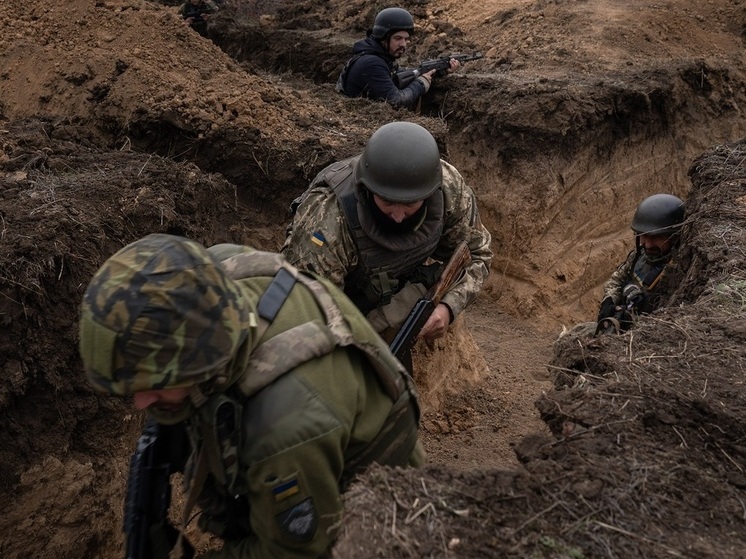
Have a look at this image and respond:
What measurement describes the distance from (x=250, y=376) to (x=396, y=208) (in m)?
1.99

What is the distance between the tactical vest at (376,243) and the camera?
414 centimetres

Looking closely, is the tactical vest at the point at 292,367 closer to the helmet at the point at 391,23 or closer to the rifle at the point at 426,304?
the rifle at the point at 426,304

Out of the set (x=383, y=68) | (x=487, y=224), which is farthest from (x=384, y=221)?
(x=383, y=68)

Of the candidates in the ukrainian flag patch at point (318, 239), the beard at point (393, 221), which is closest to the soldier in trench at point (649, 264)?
the beard at point (393, 221)

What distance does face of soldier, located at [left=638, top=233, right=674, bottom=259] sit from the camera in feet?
18.6

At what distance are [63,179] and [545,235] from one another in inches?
221

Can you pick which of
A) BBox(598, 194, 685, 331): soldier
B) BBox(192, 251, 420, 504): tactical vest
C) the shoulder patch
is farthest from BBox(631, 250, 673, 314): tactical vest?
the shoulder patch

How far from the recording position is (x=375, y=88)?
862 cm

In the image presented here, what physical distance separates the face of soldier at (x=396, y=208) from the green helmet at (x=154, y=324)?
2012mm

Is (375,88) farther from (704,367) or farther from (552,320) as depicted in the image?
(704,367)

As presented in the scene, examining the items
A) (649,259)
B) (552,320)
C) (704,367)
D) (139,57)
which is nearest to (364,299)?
(704,367)

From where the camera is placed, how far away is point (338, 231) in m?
4.12

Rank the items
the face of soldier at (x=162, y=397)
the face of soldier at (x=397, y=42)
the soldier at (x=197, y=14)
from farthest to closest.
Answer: the soldier at (x=197, y=14) → the face of soldier at (x=397, y=42) → the face of soldier at (x=162, y=397)

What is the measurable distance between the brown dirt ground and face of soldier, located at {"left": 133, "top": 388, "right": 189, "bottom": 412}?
598 millimetres
